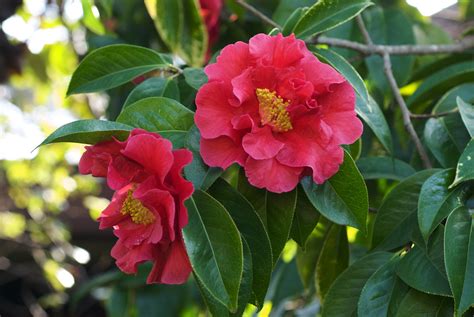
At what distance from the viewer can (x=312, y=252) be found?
4.07 feet

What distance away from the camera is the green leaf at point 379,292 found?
89cm

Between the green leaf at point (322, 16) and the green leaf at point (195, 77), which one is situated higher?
the green leaf at point (322, 16)

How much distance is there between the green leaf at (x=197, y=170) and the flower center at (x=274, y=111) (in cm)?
8

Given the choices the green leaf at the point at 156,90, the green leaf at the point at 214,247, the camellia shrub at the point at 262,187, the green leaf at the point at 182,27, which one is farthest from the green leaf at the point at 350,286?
the green leaf at the point at 182,27

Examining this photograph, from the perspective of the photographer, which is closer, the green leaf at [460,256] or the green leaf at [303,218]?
the green leaf at [460,256]

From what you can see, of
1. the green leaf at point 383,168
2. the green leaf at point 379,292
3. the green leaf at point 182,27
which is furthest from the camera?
the green leaf at point 182,27

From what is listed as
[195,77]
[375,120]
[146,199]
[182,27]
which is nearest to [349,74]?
[375,120]

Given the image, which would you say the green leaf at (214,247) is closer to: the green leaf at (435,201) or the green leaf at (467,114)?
the green leaf at (435,201)

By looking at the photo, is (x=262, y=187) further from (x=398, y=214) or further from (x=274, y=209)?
(x=398, y=214)

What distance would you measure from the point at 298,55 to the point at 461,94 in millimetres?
468

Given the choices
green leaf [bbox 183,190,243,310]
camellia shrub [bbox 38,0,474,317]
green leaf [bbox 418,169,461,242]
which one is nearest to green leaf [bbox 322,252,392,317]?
camellia shrub [bbox 38,0,474,317]

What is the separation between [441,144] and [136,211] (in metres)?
0.46

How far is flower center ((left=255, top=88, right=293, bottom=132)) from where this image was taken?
33.4 inches

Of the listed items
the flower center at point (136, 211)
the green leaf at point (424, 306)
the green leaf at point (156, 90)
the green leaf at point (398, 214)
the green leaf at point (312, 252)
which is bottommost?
the green leaf at point (312, 252)
